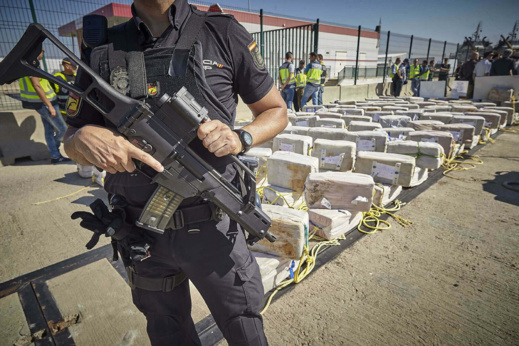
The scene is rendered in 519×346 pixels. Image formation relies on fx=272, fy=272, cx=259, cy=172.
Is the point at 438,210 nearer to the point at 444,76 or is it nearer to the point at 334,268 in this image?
the point at 334,268

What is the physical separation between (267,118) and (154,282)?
2.84 ft

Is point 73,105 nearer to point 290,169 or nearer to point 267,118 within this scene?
point 267,118

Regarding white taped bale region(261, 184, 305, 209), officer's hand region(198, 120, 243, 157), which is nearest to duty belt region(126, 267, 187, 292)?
officer's hand region(198, 120, 243, 157)

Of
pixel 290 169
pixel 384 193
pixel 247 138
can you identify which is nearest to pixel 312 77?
pixel 384 193

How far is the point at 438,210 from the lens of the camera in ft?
10.3

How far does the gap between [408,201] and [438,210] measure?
0.33 meters

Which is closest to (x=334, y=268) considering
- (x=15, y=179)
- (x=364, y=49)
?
(x=15, y=179)

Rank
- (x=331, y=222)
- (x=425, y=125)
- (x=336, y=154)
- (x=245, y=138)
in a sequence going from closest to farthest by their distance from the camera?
(x=245, y=138), (x=331, y=222), (x=336, y=154), (x=425, y=125)

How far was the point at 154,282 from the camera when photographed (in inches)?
46.0

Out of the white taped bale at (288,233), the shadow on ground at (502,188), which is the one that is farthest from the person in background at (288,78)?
the white taped bale at (288,233)

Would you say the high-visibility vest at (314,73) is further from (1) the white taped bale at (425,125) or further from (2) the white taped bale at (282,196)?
(2) the white taped bale at (282,196)

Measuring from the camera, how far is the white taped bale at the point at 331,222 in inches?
99.7

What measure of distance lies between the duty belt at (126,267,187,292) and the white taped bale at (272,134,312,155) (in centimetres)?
259

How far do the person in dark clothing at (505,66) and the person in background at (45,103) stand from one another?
14.1 meters
